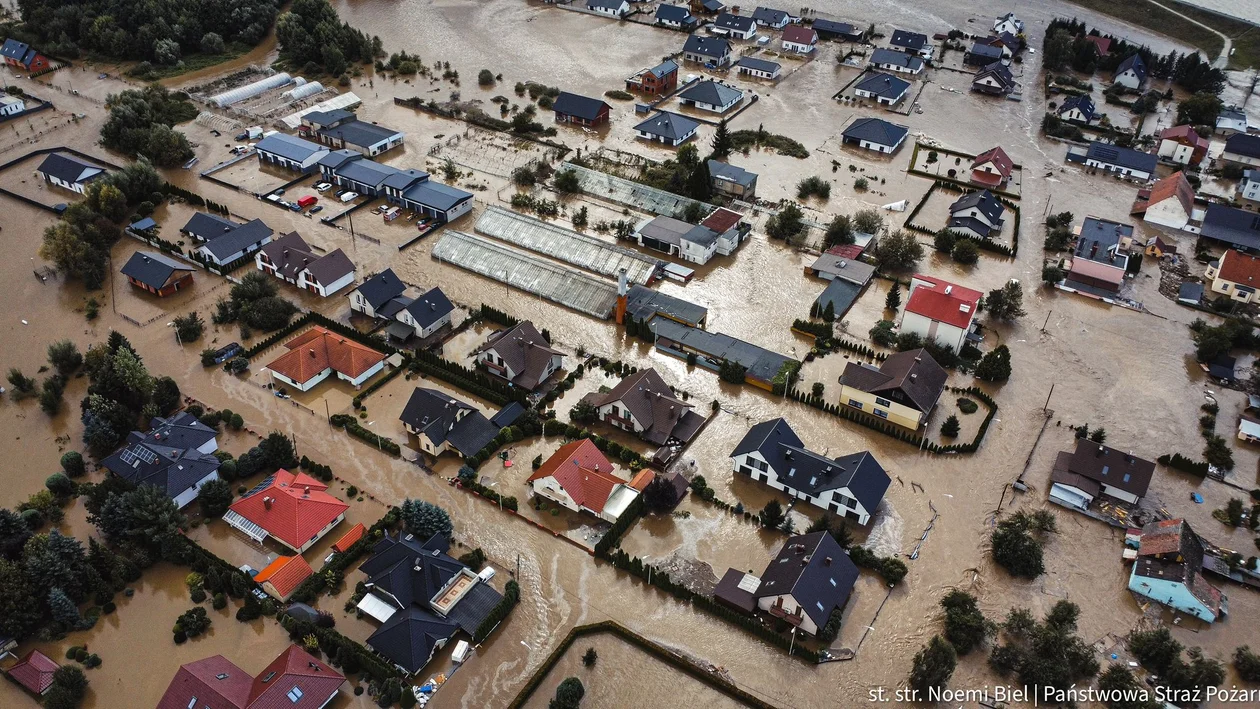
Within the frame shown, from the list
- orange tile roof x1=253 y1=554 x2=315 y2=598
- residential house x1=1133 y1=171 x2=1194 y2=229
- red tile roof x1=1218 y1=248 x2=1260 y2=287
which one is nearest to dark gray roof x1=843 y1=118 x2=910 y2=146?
residential house x1=1133 y1=171 x2=1194 y2=229

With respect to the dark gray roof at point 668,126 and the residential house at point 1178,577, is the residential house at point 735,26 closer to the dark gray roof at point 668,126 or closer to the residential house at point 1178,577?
the dark gray roof at point 668,126

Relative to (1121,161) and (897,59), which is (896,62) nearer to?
(897,59)

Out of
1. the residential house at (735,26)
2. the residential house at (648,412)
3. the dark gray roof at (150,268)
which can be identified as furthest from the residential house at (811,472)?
the residential house at (735,26)

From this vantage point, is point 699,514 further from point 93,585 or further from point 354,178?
point 354,178

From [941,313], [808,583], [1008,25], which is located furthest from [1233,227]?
[808,583]

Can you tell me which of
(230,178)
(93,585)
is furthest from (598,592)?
(230,178)
